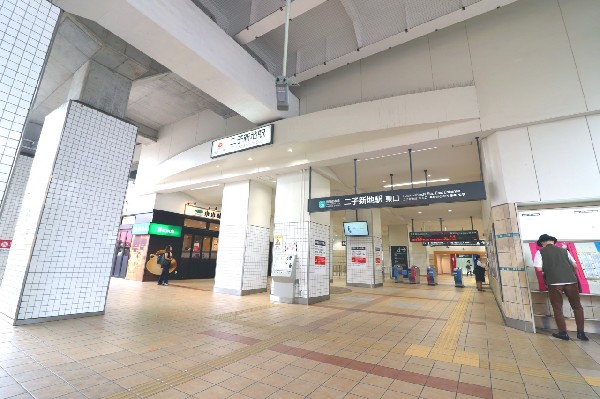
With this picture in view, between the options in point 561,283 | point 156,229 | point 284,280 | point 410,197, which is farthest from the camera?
point 156,229

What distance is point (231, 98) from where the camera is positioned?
238 inches

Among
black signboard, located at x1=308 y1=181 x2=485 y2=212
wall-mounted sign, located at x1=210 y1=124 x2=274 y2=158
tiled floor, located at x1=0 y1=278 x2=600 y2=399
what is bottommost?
tiled floor, located at x1=0 y1=278 x2=600 y2=399

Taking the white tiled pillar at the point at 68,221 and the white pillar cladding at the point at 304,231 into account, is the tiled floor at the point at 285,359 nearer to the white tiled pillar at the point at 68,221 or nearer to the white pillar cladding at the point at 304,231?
the white tiled pillar at the point at 68,221

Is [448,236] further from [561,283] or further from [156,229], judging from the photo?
[156,229]

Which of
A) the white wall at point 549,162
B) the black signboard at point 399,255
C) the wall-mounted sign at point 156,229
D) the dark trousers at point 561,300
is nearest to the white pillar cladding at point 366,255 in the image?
the black signboard at point 399,255

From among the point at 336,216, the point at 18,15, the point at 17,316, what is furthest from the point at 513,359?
the point at 336,216

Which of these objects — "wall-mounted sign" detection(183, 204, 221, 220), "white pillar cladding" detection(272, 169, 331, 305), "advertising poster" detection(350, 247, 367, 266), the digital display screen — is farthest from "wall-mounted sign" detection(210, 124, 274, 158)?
"advertising poster" detection(350, 247, 367, 266)

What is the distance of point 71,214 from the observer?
4.79 meters

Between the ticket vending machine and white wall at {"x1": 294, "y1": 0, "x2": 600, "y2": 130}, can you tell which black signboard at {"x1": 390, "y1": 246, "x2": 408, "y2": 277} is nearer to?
the ticket vending machine

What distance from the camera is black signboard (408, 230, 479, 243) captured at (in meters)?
12.5

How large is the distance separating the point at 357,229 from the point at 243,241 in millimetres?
5194

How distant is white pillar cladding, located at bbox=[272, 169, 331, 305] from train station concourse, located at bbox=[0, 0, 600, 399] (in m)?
0.06

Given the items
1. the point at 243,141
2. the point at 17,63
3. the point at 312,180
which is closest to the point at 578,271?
the point at 312,180

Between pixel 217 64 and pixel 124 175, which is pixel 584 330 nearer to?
pixel 217 64
